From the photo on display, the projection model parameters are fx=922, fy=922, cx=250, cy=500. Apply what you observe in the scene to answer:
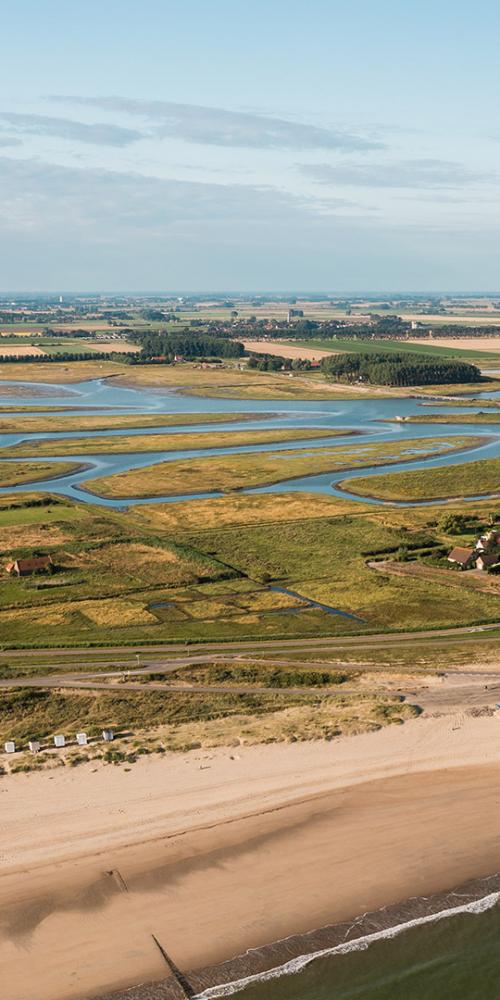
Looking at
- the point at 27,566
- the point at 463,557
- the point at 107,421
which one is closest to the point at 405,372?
the point at 107,421

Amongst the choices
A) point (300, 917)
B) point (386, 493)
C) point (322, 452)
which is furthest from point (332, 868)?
point (322, 452)

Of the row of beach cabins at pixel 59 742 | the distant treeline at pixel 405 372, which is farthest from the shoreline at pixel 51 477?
the distant treeline at pixel 405 372

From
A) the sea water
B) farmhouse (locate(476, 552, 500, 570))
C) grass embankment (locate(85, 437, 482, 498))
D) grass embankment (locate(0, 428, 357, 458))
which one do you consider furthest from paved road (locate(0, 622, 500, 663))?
grass embankment (locate(0, 428, 357, 458))

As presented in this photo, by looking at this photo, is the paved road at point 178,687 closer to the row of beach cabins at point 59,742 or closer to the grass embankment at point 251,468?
the row of beach cabins at point 59,742

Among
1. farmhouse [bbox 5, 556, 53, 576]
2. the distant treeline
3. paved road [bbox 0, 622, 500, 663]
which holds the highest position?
the distant treeline

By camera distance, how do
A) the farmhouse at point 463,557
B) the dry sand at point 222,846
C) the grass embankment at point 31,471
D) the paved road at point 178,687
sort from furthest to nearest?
the grass embankment at point 31,471 → the farmhouse at point 463,557 → the paved road at point 178,687 → the dry sand at point 222,846

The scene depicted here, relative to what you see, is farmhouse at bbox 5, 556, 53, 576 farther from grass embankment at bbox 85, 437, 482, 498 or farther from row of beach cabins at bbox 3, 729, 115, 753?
row of beach cabins at bbox 3, 729, 115, 753
